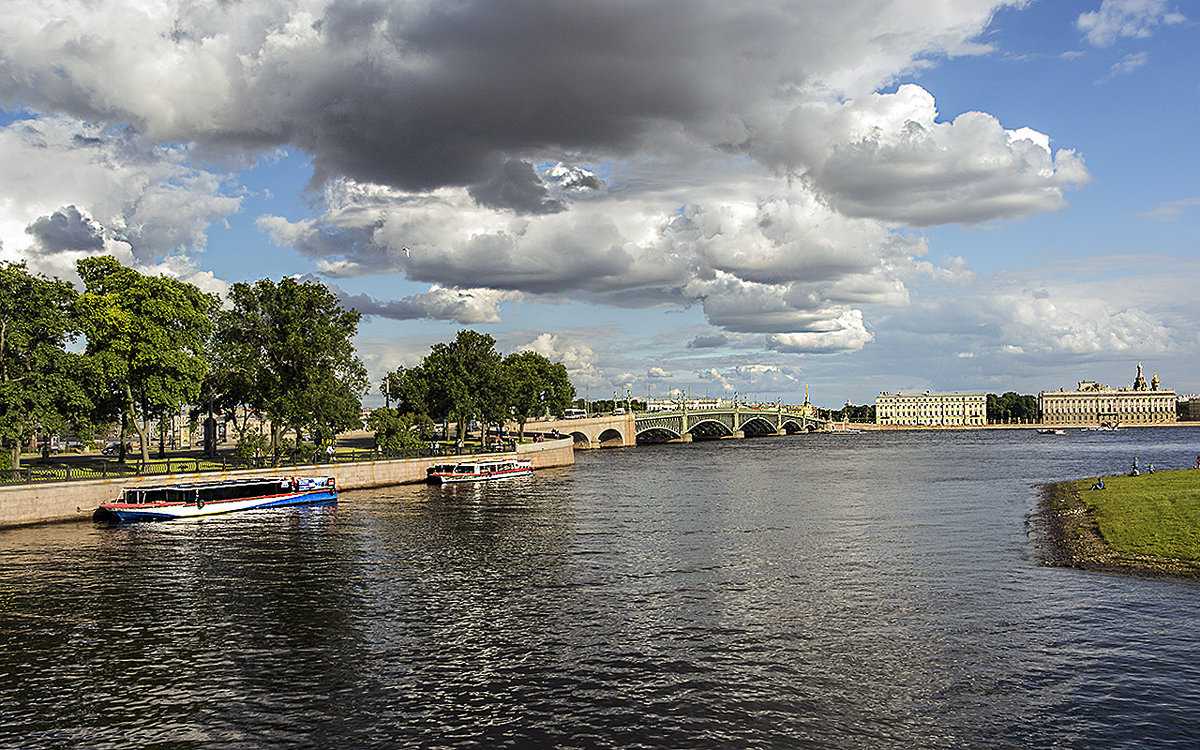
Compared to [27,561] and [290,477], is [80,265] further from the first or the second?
[27,561]

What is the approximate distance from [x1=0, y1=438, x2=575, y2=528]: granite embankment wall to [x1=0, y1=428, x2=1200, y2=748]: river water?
3946 mm

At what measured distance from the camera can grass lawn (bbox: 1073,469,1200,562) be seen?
41938mm

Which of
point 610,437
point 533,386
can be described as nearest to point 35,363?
point 533,386

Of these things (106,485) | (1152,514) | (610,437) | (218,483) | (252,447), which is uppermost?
(252,447)

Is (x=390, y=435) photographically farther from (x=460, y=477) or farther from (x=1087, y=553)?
(x=1087, y=553)

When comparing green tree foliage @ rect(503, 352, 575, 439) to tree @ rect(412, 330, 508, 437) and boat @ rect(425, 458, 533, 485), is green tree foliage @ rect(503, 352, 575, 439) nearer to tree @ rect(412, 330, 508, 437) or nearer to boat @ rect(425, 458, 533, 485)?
tree @ rect(412, 330, 508, 437)

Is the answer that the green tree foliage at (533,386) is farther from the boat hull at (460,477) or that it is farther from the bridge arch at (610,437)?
the boat hull at (460,477)

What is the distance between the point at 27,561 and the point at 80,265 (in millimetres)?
40539

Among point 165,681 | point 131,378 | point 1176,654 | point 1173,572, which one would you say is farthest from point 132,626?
point 131,378

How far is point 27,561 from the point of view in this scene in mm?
46031

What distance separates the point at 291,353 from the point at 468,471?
76.3 ft

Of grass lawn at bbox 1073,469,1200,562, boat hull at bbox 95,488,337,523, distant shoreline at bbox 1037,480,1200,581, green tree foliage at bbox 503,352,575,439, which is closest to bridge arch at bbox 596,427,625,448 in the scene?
green tree foliage at bbox 503,352,575,439

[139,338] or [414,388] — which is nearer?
[139,338]

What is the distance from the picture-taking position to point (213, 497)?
6781 cm
